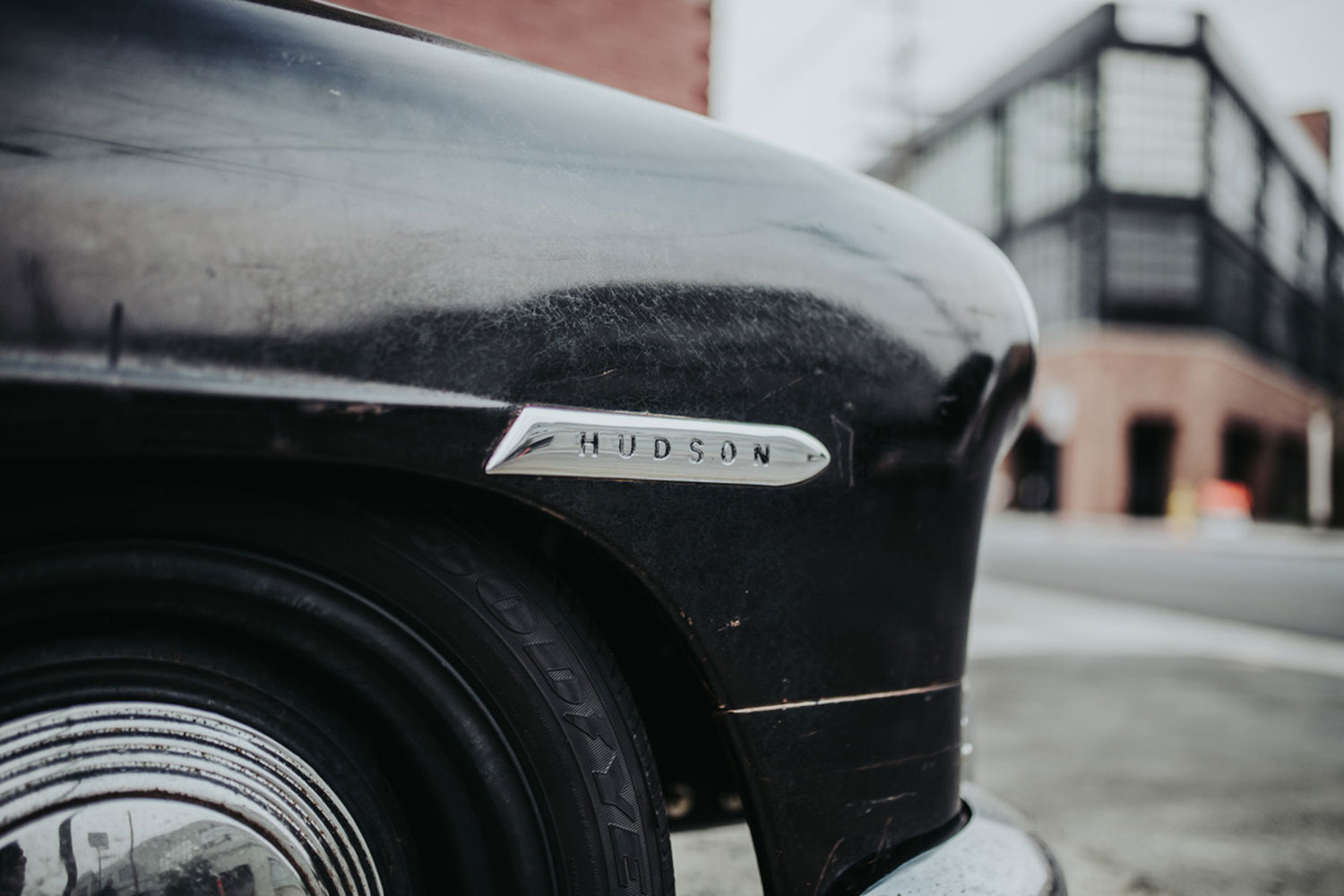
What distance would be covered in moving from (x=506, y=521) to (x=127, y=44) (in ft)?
1.70

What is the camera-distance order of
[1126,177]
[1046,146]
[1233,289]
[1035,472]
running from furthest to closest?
[1035,472]
[1233,289]
[1046,146]
[1126,177]

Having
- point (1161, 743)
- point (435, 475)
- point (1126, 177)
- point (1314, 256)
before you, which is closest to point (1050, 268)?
point (1126, 177)

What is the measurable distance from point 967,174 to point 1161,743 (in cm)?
2982

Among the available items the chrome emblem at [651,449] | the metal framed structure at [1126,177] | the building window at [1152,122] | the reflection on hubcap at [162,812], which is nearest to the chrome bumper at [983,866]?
the chrome emblem at [651,449]

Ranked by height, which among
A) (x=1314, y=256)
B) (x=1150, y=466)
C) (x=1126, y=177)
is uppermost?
(x=1314, y=256)

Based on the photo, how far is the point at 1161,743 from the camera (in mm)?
3055

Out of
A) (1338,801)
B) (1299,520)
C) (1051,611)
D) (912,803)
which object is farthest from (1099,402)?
(912,803)

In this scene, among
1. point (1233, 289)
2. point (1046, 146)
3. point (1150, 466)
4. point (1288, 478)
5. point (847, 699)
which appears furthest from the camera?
point (1288, 478)

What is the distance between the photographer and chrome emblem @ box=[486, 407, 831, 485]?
2.52 feet

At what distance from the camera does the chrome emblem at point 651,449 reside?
30.3 inches

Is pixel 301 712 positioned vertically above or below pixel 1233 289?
below

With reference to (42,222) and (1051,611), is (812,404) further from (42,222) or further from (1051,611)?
(1051,611)

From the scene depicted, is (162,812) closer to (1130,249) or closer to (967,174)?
(1130,249)

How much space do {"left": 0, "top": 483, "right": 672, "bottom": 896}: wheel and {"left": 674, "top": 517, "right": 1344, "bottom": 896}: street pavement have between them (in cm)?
112
